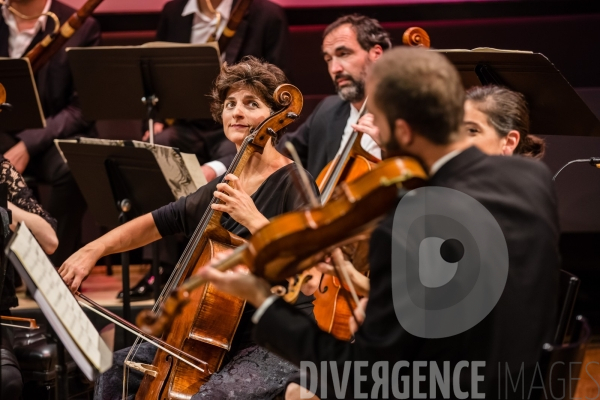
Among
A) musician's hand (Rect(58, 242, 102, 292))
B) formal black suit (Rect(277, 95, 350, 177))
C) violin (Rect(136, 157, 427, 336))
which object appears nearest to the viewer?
violin (Rect(136, 157, 427, 336))

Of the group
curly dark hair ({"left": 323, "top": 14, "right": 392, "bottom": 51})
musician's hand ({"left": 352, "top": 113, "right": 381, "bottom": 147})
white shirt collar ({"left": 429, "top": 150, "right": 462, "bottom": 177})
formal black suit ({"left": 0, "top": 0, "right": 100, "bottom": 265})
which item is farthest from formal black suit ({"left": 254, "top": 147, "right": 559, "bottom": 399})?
formal black suit ({"left": 0, "top": 0, "right": 100, "bottom": 265})

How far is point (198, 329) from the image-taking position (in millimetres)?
2064

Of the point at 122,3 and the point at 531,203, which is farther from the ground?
the point at 122,3

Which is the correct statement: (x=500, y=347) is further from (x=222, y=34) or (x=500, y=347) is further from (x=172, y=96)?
(x=222, y=34)

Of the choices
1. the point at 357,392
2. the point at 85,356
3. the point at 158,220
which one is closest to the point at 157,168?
the point at 158,220

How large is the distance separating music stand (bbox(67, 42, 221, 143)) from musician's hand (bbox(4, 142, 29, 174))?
48 cm

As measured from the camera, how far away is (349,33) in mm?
3707

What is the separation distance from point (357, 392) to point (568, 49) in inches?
135

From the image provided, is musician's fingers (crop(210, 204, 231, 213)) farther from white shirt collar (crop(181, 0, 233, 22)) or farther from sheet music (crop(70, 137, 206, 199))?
white shirt collar (crop(181, 0, 233, 22))

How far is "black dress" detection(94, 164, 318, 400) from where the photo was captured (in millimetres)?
2041

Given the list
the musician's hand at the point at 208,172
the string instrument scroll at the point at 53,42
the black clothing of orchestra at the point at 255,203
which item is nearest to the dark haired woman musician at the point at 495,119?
the black clothing of orchestra at the point at 255,203

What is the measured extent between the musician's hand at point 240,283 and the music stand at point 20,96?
238cm

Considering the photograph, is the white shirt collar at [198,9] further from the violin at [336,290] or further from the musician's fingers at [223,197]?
the musician's fingers at [223,197]

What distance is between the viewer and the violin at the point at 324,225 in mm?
1267
